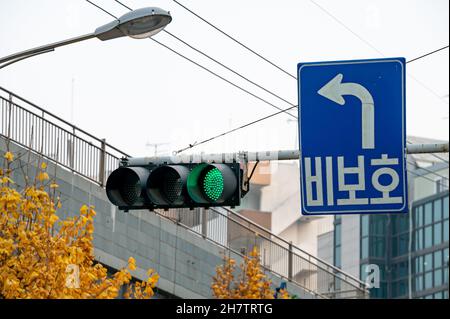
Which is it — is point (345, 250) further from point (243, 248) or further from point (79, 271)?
point (79, 271)

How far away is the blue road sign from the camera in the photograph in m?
14.5

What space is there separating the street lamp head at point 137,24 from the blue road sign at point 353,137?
8.00ft

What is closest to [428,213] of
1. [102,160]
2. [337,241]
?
[337,241]

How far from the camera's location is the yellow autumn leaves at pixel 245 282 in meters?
31.0

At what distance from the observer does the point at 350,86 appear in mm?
14727

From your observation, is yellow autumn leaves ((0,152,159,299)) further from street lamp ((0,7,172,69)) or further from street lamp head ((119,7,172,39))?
street lamp head ((119,7,172,39))

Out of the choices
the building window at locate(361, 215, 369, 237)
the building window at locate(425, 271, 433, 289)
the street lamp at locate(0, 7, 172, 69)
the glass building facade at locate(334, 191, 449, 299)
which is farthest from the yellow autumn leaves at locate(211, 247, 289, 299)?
the building window at locate(361, 215, 369, 237)

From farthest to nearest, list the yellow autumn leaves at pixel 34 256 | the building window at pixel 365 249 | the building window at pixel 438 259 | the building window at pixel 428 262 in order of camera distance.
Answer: the building window at pixel 365 249 < the building window at pixel 428 262 < the building window at pixel 438 259 < the yellow autumn leaves at pixel 34 256

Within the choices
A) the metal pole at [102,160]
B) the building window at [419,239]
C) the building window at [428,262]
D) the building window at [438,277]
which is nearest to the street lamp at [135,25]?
the metal pole at [102,160]

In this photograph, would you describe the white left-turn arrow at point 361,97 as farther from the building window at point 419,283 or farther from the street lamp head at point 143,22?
the building window at point 419,283

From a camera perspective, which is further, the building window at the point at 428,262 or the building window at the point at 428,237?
the building window at the point at 428,237

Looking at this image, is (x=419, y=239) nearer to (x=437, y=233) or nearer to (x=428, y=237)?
(x=428, y=237)

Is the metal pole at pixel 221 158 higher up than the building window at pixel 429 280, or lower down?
lower down
